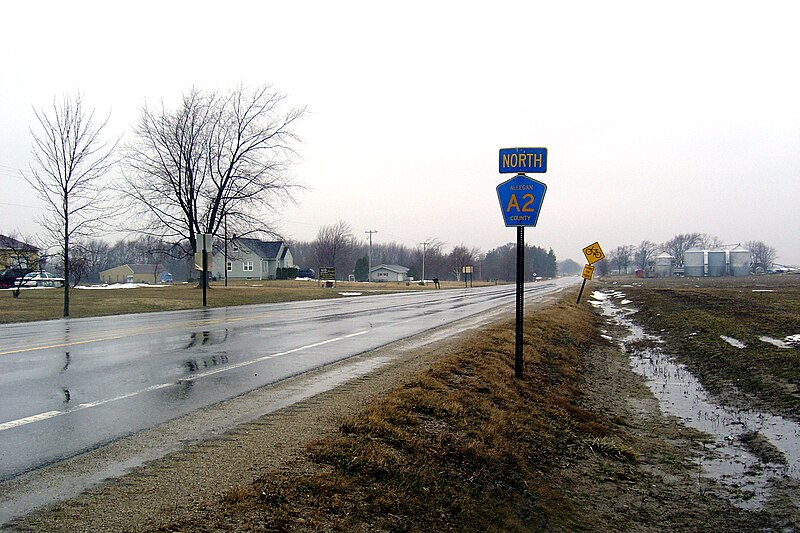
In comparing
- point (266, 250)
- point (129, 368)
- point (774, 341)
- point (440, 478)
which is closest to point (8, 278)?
point (129, 368)

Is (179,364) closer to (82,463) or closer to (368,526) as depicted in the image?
(82,463)

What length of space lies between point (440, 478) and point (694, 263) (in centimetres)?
13522

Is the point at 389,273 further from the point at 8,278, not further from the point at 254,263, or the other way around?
the point at 8,278

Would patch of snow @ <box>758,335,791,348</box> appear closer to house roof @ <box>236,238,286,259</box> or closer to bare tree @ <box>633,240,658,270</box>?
house roof @ <box>236,238,286,259</box>

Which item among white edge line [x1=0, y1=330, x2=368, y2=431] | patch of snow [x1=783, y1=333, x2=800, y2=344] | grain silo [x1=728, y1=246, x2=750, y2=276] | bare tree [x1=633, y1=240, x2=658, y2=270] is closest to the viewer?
white edge line [x1=0, y1=330, x2=368, y2=431]

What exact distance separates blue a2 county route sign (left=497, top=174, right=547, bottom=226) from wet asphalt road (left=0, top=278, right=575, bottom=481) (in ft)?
13.2

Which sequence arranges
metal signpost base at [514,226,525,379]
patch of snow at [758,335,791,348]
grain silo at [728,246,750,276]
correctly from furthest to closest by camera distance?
grain silo at [728,246,750,276] → patch of snow at [758,335,791,348] → metal signpost base at [514,226,525,379]

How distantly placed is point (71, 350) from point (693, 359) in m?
13.7

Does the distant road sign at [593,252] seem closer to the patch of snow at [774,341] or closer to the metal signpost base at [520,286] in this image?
the patch of snow at [774,341]

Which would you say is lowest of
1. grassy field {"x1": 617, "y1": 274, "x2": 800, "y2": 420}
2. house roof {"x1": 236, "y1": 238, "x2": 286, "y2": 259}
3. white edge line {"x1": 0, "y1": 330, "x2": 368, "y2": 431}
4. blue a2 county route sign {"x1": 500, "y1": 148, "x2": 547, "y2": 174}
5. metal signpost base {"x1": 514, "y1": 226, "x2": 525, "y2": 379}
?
grassy field {"x1": 617, "y1": 274, "x2": 800, "y2": 420}

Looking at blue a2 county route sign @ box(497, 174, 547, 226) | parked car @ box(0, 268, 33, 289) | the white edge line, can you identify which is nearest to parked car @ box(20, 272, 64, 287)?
parked car @ box(0, 268, 33, 289)

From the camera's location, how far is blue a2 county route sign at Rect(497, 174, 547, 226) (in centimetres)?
920

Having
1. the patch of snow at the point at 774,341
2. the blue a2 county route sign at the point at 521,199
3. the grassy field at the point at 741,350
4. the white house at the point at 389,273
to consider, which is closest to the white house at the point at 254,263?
the white house at the point at 389,273

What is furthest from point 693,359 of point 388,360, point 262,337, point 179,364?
point 179,364
